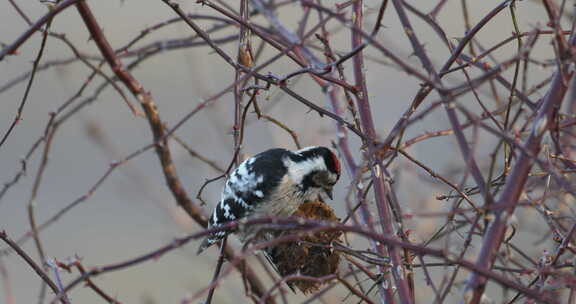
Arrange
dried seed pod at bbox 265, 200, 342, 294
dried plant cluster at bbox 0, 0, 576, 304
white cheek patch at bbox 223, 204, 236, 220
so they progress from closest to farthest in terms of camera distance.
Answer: dried plant cluster at bbox 0, 0, 576, 304 → dried seed pod at bbox 265, 200, 342, 294 → white cheek patch at bbox 223, 204, 236, 220

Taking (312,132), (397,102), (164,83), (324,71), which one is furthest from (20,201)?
(324,71)

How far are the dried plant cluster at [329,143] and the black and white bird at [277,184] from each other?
5.5 inches

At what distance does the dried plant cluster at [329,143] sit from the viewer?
87.7 inches

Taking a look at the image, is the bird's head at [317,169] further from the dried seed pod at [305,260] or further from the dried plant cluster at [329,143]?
the dried seed pod at [305,260]

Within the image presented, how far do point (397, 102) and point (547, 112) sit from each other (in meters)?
8.69

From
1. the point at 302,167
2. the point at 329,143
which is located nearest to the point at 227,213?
the point at 302,167

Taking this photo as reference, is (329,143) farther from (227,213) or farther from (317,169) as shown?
(227,213)

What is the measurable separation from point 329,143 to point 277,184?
1398mm

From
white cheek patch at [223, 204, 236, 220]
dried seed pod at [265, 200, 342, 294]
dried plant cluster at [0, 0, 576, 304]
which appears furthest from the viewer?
white cheek patch at [223, 204, 236, 220]

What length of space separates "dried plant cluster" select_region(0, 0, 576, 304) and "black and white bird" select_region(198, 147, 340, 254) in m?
0.14

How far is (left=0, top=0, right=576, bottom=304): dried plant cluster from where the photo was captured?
2227mm

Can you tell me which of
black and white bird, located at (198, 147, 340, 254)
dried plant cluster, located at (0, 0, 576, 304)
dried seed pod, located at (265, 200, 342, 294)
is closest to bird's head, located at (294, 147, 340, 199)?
black and white bird, located at (198, 147, 340, 254)

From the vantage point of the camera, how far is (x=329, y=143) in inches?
238

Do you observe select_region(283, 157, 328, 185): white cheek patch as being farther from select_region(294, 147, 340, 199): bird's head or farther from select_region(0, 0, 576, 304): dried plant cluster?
select_region(0, 0, 576, 304): dried plant cluster
